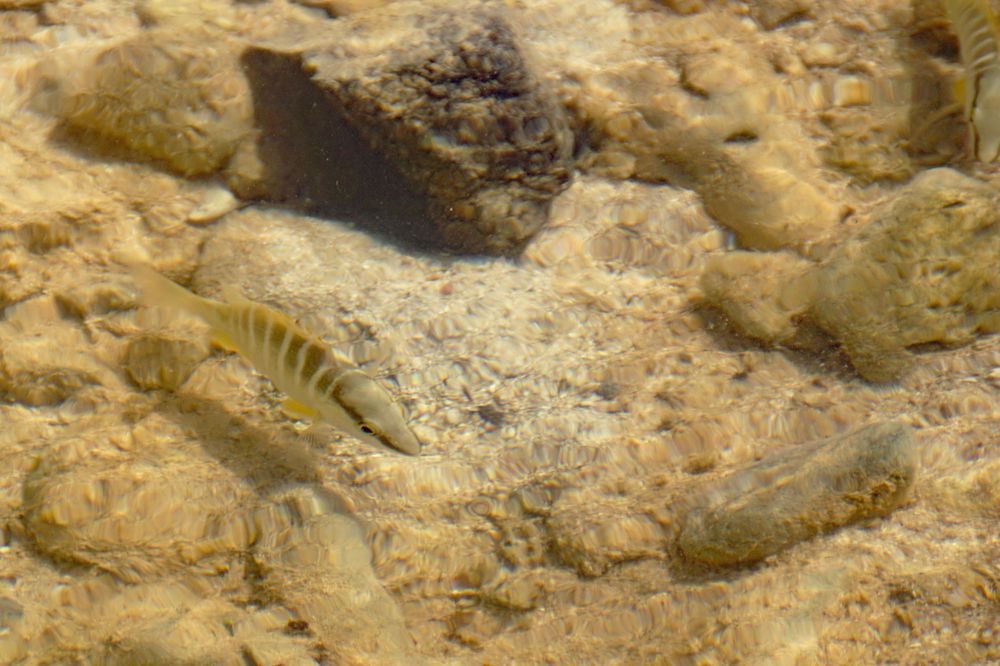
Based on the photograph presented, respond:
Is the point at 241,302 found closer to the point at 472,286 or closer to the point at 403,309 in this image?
the point at 403,309

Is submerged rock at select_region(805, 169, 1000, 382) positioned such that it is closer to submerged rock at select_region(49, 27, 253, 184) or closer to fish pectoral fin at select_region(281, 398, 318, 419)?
fish pectoral fin at select_region(281, 398, 318, 419)

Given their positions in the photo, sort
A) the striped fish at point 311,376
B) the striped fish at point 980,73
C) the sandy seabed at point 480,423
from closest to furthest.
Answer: the sandy seabed at point 480,423 < the striped fish at point 311,376 < the striped fish at point 980,73

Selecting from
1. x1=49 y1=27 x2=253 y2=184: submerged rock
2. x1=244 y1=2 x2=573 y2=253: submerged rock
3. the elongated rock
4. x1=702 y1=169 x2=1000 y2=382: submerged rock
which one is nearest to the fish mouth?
the elongated rock

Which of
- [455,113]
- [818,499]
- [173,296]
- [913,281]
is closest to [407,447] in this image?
[173,296]

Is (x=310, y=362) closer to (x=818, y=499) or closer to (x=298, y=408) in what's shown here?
(x=298, y=408)

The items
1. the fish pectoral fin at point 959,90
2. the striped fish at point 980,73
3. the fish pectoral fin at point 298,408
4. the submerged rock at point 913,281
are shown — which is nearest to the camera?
the fish pectoral fin at point 298,408

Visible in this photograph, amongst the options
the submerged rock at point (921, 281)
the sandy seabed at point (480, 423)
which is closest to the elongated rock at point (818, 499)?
the sandy seabed at point (480, 423)

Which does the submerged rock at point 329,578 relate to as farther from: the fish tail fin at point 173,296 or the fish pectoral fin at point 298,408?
the fish tail fin at point 173,296
